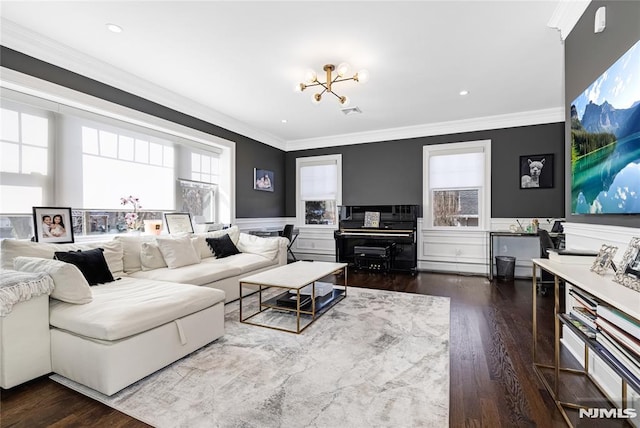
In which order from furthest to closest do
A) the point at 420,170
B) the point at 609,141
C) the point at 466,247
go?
the point at 420,170 → the point at 466,247 → the point at 609,141

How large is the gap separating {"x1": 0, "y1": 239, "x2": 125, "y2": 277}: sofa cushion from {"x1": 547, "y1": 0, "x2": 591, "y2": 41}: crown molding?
4.53m

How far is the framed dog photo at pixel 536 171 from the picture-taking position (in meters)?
4.80

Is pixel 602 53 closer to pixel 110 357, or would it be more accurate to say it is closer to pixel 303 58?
pixel 303 58

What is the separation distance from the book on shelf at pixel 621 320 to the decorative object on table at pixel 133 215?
14.7 ft

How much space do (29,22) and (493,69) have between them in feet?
14.7

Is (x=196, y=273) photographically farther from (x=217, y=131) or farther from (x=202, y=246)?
(x=217, y=131)

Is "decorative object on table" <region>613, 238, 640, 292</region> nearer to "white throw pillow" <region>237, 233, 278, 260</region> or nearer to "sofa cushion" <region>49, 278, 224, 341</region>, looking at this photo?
"sofa cushion" <region>49, 278, 224, 341</region>

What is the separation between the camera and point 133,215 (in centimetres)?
387

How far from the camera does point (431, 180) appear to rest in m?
5.59

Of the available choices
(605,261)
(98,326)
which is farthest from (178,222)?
(605,261)

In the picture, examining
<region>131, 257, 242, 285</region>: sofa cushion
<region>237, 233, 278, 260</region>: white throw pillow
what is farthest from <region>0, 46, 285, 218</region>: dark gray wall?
<region>131, 257, 242, 285</region>: sofa cushion

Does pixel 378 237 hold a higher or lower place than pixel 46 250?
lower

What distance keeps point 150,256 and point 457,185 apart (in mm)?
4958

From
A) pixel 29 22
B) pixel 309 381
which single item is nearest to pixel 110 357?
pixel 309 381
